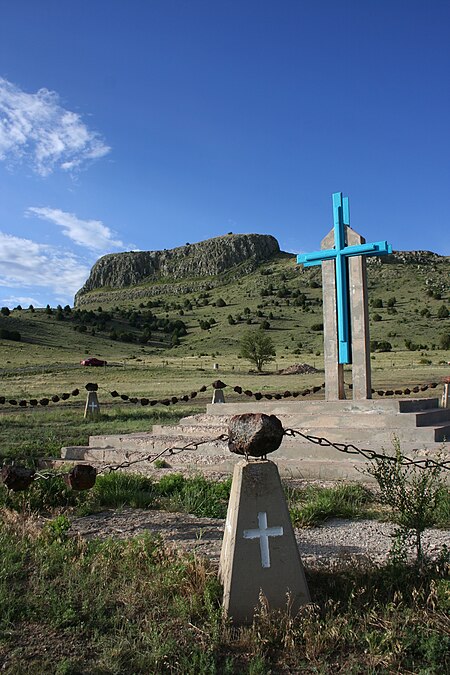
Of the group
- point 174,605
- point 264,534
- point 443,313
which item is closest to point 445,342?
point 443,313

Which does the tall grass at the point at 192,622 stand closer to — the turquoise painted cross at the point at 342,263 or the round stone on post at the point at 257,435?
the round stone on post at the point at 257,435

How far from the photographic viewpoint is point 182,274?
15062 cm

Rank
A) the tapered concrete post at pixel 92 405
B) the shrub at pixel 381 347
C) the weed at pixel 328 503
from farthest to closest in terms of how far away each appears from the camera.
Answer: the shrub at pixel 381 347, the tapered concrete post at pixel 92 405, the weed at pixel 328 503

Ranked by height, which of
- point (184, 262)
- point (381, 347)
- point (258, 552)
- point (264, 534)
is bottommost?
point (258, 552)

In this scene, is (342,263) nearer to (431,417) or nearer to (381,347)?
(431,417)

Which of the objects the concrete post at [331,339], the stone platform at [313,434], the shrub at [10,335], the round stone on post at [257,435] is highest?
the shrub at [10,335]

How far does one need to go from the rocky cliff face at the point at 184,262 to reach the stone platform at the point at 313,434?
12390 cm

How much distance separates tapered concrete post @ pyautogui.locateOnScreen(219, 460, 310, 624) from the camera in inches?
141

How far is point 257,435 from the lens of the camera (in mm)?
3971

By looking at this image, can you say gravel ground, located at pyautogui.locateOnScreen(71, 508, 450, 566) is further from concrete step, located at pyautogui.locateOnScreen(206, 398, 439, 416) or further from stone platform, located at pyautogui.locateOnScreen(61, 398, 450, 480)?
concrete step, located at pyautogui.locateOnScreen(206, 398, 439, 416)

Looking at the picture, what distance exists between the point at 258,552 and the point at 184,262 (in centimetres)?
15298

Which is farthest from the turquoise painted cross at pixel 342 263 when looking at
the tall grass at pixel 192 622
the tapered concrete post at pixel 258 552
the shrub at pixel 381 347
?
the shrub at pixel 381 347

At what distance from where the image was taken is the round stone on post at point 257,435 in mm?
3979

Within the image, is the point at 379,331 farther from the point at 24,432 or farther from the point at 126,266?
the point at 126,266
